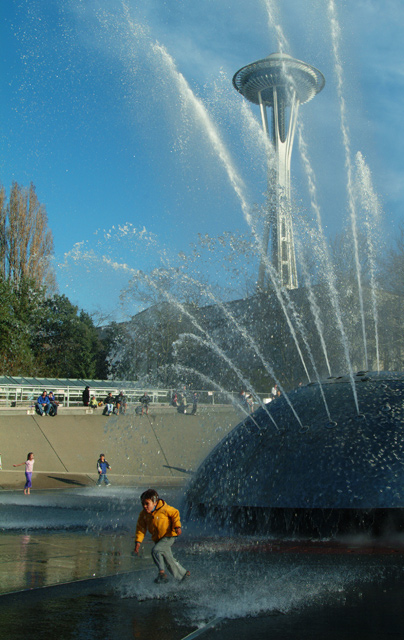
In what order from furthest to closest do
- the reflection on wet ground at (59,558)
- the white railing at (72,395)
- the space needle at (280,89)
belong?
the space needle at (280,89), the white railing at (72,395), the reflection on wet ground at (59,558)

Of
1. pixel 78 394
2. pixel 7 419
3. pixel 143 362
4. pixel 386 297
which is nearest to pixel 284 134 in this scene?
pixel 143 362

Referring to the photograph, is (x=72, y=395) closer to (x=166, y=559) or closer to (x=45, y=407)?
(x=45, y=407)

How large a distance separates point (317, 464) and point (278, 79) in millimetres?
72247

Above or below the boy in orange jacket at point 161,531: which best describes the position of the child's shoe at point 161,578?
below

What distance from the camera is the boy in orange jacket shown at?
5383 mm

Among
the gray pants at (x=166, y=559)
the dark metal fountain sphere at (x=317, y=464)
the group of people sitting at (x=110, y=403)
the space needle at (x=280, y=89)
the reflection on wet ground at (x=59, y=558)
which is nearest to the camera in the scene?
the gray pants at (x=166, y=559)

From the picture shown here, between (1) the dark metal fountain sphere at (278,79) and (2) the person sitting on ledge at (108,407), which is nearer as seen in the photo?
(2) the person sitting on ledge at (108,407)

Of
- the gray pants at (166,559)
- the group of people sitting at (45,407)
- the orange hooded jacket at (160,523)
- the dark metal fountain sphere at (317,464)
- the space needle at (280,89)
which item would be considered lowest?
the gray pants at (166,559)

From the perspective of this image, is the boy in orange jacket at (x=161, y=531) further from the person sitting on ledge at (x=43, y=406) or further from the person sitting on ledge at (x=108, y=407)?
the person sitting on ledge at (x=108, y=407)

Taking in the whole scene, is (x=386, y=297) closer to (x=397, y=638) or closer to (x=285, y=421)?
(x=285, y=421)

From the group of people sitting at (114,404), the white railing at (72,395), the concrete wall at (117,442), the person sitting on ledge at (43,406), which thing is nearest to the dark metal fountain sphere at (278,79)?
the white railing at (72,395)

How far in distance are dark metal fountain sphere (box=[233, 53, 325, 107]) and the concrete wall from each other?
53.8m

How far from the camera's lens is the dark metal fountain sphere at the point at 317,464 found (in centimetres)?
664

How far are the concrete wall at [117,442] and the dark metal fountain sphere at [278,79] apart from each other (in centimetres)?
→ 5382
